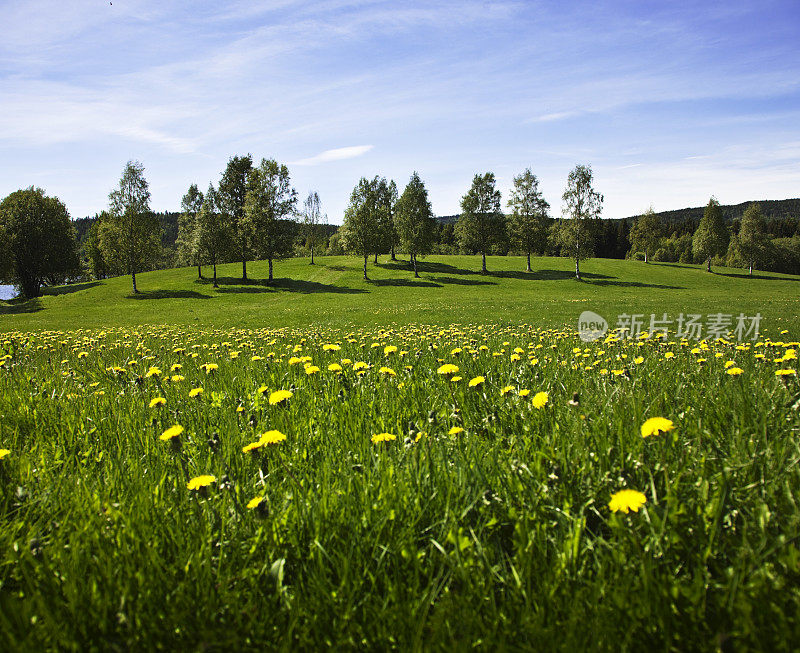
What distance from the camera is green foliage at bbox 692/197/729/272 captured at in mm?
60531

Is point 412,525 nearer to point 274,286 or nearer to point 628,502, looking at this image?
point 628,502

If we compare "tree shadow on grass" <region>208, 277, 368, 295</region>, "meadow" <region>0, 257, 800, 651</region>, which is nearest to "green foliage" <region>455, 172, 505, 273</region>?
"tree shadow on grass" <region>208, 277, 368, 295</region>

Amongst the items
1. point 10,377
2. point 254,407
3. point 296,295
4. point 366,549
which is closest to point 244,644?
point 366,549

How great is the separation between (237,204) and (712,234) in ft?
211

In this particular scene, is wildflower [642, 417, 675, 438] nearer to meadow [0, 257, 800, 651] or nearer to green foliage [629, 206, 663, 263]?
meadow [0, 257, 800, 651]

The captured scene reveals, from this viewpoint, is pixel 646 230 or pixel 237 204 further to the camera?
pixel 646 230

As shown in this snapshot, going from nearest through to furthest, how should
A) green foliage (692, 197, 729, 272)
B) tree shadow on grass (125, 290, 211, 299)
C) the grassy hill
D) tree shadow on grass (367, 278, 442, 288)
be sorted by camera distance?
the grassy hill → tree shadow on grass (125, 290, 211, 299) → tree shadow on grass (367, 278, 442, 288) → green foliage (692, 197, 729, 272)

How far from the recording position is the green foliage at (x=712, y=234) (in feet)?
199

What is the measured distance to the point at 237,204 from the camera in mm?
46812

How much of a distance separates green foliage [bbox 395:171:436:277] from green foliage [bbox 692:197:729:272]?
40535 millimetres

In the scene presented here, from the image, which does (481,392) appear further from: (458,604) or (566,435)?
(458,604)

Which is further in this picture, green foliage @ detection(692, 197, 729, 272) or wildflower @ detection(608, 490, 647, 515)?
green foliage @ detection(692, 197, 729, 272)

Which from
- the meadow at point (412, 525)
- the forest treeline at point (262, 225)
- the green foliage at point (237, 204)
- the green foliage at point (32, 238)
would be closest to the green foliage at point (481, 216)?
the forest treeline at point (262, 225)

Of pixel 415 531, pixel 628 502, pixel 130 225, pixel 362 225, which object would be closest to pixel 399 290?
pixel 362 225
